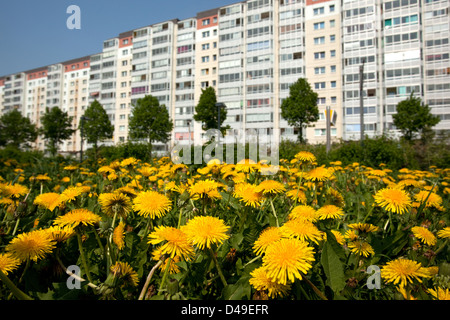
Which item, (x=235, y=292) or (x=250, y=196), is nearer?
(x=235, y=292)

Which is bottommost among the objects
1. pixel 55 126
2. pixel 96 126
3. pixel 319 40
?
pixel 55 126

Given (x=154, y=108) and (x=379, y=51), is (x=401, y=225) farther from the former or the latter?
(x=379, y=51)

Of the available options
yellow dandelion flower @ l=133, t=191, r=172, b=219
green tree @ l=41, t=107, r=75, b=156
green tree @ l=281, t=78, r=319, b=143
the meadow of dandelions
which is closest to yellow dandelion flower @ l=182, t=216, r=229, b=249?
the meadow of dandelions

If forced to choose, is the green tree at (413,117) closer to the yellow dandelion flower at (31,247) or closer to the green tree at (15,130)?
the yellow dandelion flower at (31,247)

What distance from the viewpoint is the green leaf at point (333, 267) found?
710 mm

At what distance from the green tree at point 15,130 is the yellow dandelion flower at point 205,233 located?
128ft

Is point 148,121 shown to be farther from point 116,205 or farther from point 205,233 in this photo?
point 205,233

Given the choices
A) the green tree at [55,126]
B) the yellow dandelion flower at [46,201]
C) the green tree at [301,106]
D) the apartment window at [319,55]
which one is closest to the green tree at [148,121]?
the green tree at [55,126]

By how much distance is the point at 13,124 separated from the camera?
33.2 m

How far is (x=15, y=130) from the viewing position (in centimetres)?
3281

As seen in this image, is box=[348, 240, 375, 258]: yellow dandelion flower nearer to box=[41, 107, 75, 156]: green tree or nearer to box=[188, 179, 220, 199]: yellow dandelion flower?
box=[188, 179, 220, 199]: yellow dandelion flower

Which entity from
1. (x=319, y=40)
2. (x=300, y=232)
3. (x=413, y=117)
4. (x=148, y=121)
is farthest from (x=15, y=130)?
(x=413, y=117)

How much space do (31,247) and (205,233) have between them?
1.52ft
